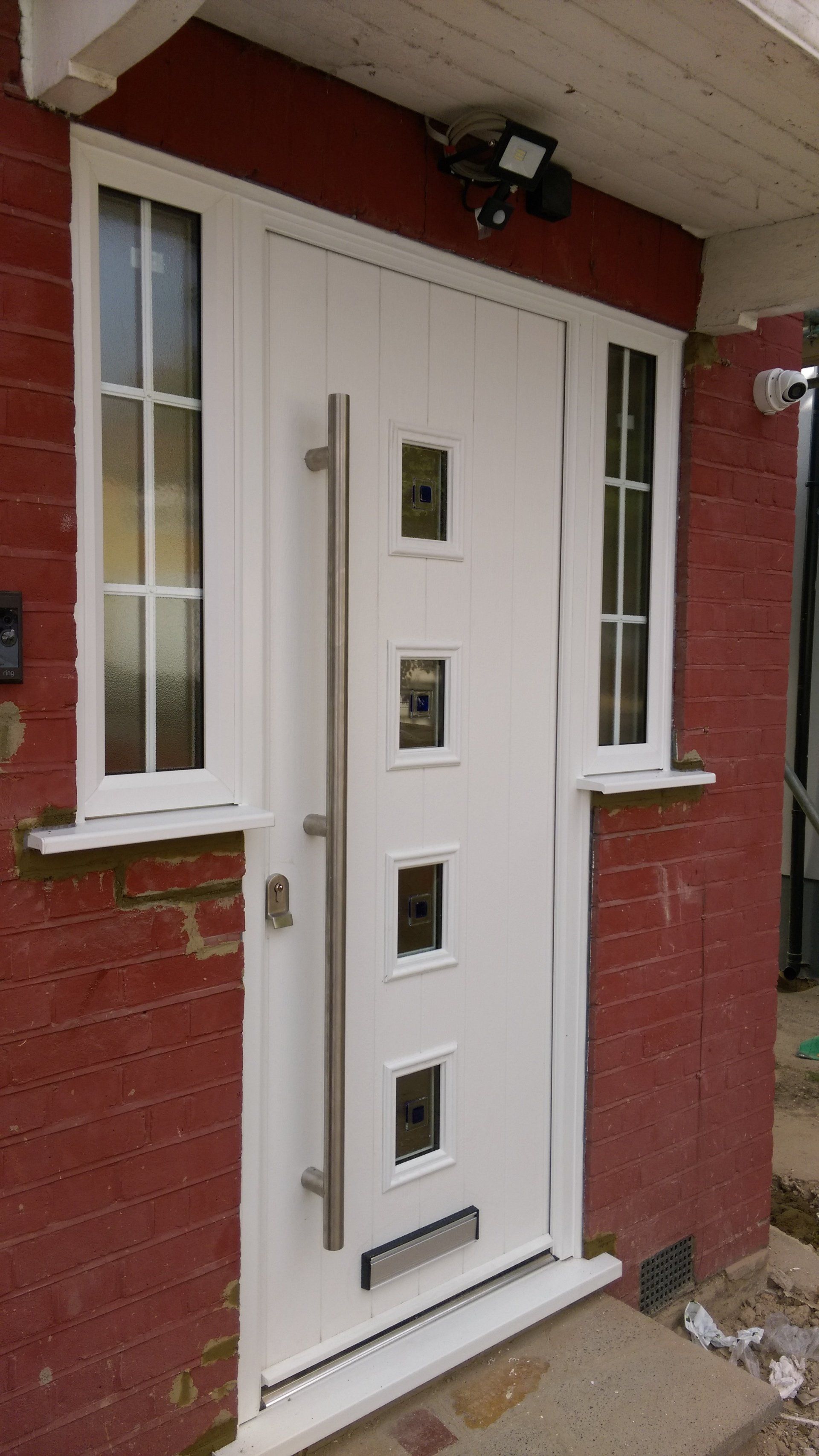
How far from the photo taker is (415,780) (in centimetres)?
212

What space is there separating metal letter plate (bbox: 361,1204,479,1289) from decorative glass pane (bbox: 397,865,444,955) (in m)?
0.57

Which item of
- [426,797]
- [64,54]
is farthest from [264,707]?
[64,54]

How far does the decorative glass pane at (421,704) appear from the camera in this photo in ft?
6.90

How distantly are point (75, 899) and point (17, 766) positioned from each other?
0.22 m

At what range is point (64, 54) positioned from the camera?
4.57ft

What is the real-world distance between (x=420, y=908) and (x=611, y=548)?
968mm

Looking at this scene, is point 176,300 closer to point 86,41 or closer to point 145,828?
point 86,41

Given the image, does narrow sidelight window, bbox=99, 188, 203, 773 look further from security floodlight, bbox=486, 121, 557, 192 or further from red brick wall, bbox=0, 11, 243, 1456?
security floodlight, bbox=486, 121, 557, 192

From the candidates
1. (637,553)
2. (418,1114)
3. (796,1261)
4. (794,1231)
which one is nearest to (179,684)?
(418,1114)

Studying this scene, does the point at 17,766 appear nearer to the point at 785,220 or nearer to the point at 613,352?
the point at 613,352

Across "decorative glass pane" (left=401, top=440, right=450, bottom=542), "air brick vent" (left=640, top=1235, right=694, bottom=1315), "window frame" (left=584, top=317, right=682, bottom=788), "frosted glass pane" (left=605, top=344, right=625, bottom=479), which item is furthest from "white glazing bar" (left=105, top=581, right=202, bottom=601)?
"air brick vent" (left=640, top=1235, right=694, bottom=1315)

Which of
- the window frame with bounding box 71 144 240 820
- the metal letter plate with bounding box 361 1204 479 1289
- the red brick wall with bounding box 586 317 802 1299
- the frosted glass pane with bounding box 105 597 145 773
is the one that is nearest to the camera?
the window frame with bounding box 71 144 240 820

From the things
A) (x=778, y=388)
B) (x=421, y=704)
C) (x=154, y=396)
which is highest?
(x=778, y=388)

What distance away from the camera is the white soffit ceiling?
160cm
